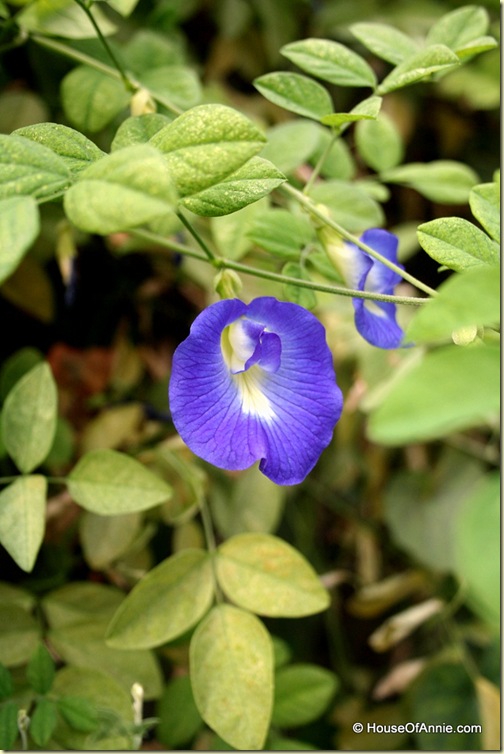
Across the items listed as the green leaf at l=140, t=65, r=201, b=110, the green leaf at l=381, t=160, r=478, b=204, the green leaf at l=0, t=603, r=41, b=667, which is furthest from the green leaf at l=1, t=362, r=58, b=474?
the green leaf at l=381, t=160, r=478, b=204

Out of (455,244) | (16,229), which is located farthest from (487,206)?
(16,229)

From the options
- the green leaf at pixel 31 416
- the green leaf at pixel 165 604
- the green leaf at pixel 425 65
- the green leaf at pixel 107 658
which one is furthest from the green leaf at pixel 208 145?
the green leaf at pixel 107 658

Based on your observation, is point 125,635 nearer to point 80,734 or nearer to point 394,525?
point 80,734

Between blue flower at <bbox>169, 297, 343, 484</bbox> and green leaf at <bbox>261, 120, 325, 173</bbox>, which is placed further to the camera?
green leaf at <bbox>261, 120, 325, 173</bbox>

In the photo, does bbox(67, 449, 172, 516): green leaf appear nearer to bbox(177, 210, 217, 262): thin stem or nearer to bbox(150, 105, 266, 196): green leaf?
bbox(177, 210, 217, 262): thin stem

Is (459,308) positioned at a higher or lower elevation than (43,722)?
higher

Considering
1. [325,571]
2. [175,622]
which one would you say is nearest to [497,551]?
[175,622]

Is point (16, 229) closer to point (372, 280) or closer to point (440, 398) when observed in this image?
point (440, 398)
